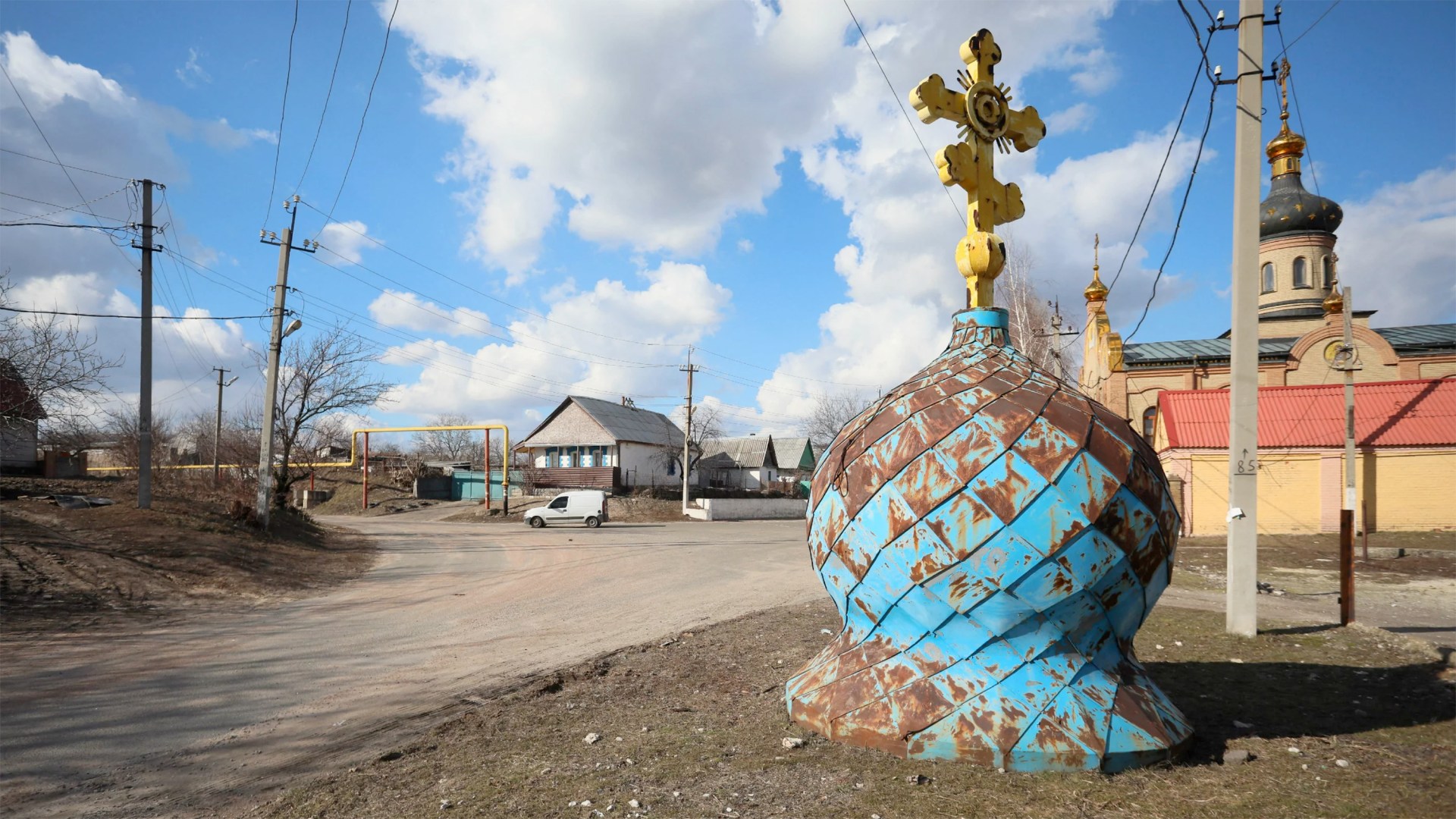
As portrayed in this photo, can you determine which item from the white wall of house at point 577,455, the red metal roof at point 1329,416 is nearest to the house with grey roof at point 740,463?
the white wall of house at point 577,455

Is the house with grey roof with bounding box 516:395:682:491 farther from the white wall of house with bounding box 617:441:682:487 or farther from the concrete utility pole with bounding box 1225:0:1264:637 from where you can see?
the concrete utility pole with bounding box 1225:0:1264:637

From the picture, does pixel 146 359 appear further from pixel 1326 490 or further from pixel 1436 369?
pixel 1436 369

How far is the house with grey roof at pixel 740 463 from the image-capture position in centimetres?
6644

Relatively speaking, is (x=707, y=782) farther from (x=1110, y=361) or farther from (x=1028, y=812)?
(x=1110, y=361)

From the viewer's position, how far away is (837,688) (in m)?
4.54

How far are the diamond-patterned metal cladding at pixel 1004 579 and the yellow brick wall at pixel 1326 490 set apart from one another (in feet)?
75.7

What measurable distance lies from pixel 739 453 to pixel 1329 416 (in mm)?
48258

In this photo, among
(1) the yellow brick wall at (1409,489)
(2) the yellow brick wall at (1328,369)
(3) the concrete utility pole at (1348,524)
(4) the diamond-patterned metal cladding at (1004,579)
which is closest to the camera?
(4) the diamond-patterned metal cladding at (1004,579)

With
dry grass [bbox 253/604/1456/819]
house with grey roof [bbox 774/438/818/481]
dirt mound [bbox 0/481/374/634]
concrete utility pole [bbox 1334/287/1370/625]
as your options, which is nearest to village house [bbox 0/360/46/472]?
dirt mound [bbox 0/481/374/634]

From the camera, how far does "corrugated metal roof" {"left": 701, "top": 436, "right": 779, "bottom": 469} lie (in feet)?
223

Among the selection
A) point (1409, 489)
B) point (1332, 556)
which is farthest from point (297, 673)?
point (1409, 489)

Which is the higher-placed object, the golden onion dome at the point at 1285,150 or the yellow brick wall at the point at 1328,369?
the golden onion dome at the point at 1285,150

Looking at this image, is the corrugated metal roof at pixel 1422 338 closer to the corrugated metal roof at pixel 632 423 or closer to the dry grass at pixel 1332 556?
the dry grass at pixel 1332 556

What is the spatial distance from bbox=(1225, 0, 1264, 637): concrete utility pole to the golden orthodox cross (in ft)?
16.3
